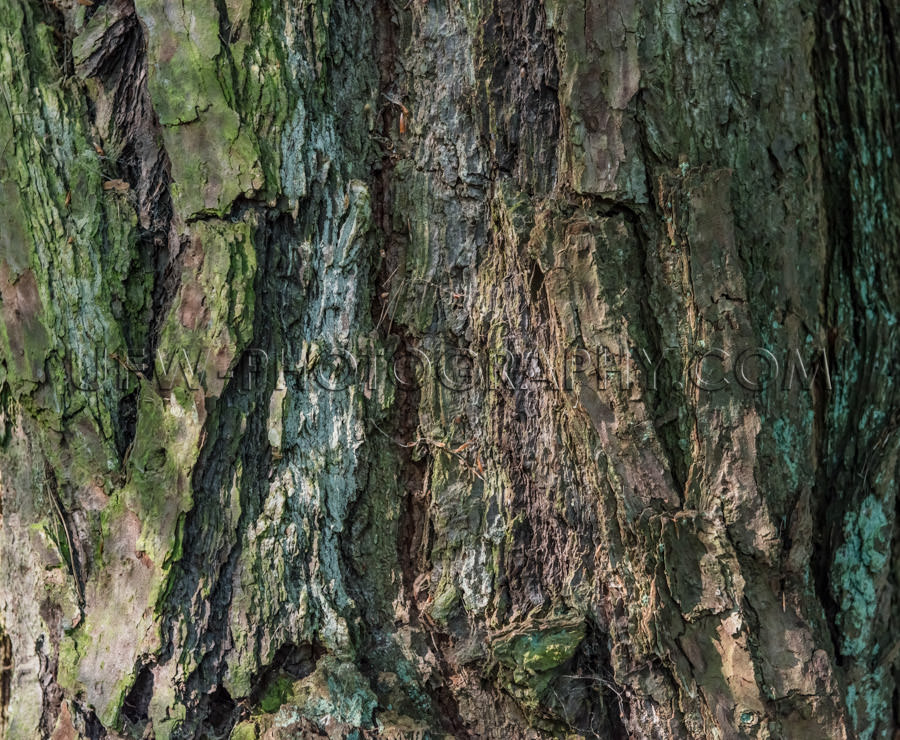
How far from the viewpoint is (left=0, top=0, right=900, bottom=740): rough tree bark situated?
1434 millimetres

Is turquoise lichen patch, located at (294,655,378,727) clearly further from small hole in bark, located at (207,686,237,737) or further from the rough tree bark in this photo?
small hole in bark, located at (207,686,237,737)

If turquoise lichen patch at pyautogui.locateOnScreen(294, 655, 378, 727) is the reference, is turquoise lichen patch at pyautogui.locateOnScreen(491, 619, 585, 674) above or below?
above

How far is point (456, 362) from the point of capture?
155 centimetres

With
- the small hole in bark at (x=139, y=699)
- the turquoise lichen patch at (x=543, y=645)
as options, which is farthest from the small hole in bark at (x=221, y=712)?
the turquoise lichen patch at (x=543, y=645)

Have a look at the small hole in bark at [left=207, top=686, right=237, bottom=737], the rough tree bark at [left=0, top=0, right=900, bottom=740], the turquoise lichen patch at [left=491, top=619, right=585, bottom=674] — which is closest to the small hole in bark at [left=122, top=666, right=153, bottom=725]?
the rough tree bark at [left=0, top=0, right=900, bottom=740]

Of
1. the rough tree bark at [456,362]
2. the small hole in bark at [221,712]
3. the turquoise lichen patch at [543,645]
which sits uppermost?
the rough tree bark at [456,362]

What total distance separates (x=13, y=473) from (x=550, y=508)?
1.15 m

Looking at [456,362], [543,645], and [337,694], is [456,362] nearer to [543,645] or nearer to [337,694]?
[543,645]

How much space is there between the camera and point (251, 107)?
4.92 ft

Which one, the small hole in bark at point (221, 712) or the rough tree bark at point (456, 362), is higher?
the rough tree bark at point (456, 362)

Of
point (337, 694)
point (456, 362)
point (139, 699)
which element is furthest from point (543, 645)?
point (139, 699)

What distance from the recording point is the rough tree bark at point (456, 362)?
143 cm

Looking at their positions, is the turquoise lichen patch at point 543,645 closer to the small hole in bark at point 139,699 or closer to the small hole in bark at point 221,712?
the small hole in bark at point 221,712

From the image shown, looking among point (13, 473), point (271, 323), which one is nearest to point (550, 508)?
point (271, 323)
